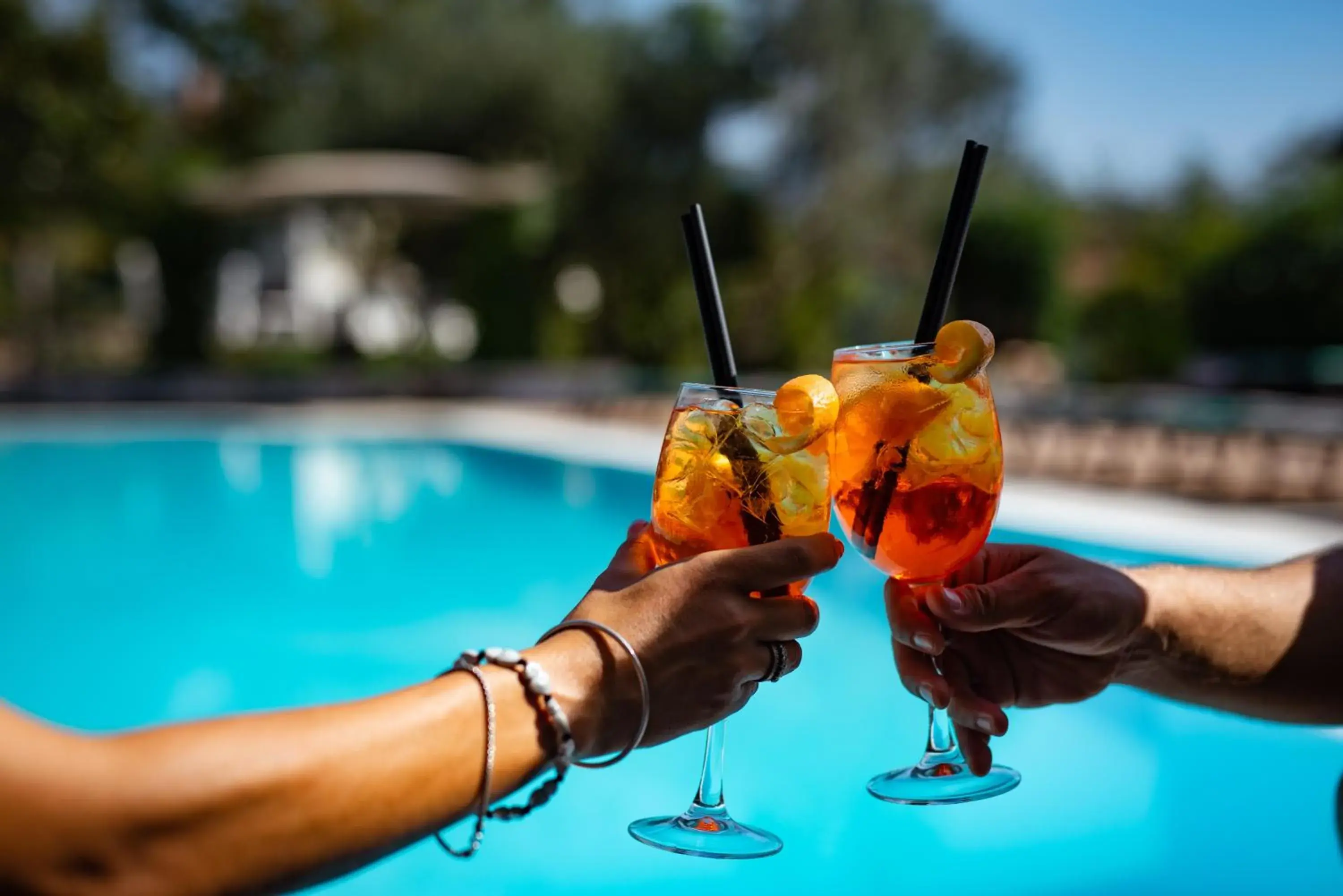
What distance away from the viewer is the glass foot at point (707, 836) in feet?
4.82

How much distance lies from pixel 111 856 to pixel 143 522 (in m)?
8.83

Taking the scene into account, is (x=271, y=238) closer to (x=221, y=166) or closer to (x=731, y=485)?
(x=221, y=166)

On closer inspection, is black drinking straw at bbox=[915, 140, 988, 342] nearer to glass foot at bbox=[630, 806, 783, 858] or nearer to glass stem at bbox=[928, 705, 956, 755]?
glass stem at bbox=[928, 705, 956, 755]

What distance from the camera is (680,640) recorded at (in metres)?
1.25

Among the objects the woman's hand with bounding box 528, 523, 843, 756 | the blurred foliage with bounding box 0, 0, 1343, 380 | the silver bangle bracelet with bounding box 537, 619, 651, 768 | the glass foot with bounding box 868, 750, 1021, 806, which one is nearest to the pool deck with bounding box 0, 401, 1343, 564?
the glass foot with bounding box 868, 750, 1021, 806

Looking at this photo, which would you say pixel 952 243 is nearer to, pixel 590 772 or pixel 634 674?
pixel 634 674

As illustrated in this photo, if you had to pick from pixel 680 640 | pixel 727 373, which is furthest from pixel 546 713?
pixel 727 373

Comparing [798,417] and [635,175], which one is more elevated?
[635,175]

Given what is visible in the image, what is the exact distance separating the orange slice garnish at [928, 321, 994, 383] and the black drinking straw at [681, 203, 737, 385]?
0.25 metres

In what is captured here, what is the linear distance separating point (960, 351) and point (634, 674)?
566mm

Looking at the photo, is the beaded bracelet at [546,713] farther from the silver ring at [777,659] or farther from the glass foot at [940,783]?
the glass foot at [940,783]

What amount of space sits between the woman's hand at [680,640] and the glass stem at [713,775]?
16 centimetres

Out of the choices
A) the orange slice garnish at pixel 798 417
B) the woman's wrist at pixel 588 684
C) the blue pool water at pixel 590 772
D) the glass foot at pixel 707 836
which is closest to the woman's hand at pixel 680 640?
the woman's wrist at pixel 588 684

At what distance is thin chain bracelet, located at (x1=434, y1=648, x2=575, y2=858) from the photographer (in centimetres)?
117
